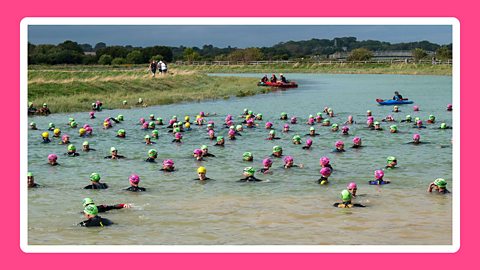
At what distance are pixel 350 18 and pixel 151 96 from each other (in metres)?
46.5

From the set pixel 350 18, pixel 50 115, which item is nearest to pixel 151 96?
pixel 50 115

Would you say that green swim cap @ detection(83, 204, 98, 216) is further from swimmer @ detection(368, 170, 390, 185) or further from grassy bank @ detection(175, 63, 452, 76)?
grassy bank @ detection(175, 63, 452, 76)

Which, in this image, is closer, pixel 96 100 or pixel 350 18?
pixel 350 18

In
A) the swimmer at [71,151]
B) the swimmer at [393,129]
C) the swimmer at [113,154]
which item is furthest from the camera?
the swimmer at [393,129]

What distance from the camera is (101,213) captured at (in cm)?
2114

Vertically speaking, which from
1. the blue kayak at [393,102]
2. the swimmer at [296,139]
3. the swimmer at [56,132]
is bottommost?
the swimmer at [296,139]

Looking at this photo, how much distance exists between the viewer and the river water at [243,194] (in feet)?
60.8

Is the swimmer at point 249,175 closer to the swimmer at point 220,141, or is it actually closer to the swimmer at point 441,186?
the swimmer at point 441,186

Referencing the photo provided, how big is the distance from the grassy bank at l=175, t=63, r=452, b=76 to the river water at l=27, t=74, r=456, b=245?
96.3 feet

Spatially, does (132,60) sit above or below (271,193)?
above

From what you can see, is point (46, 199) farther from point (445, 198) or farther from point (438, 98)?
point (438, 98)

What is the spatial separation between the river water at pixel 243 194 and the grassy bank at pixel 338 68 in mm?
29365

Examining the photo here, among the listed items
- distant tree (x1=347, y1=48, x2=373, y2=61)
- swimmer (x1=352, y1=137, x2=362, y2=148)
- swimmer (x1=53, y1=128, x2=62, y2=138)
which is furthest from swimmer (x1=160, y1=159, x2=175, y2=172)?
swimmer (x1=53, y1=128, x2=62, y2=138)

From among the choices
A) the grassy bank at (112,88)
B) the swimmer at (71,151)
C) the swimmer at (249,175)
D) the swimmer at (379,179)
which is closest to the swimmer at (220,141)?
the swimmer at (71,151)
